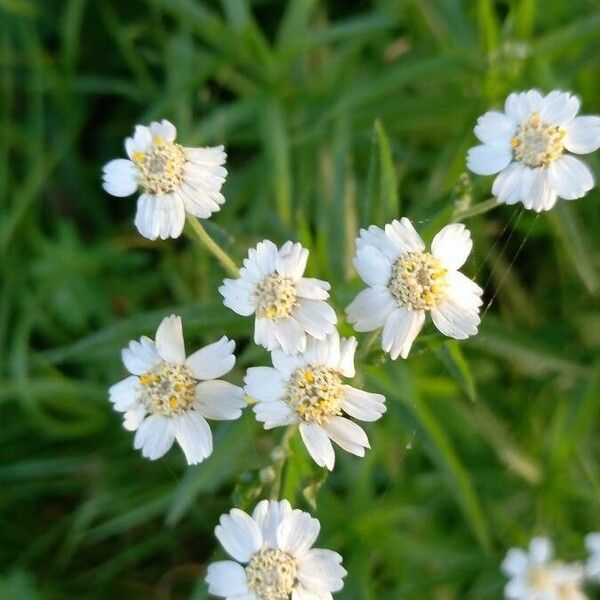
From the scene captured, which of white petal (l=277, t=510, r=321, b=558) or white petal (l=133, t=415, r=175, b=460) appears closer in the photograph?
white petal (l=277, t=510, r=321, b=558)

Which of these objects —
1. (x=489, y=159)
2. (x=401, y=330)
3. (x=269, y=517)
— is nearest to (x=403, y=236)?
(x=401, y=330)

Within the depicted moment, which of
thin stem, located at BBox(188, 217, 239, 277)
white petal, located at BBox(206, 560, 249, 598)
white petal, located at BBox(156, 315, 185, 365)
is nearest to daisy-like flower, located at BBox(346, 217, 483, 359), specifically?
thin stem, located at BBox(188, 217, 239, 277)

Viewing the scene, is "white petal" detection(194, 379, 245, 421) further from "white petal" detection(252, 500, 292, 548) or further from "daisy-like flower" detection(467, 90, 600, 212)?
"daisy-like flower" detection(467, 90, 600, 212)

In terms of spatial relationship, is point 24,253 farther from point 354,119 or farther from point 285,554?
point 285,554

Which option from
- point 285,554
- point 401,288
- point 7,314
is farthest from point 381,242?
point 7,314

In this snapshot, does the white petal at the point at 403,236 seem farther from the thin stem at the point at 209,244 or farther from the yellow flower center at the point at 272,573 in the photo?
the yellow flower center at the point at 272,573

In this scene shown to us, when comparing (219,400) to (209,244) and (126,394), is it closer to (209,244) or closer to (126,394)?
(126,394)
